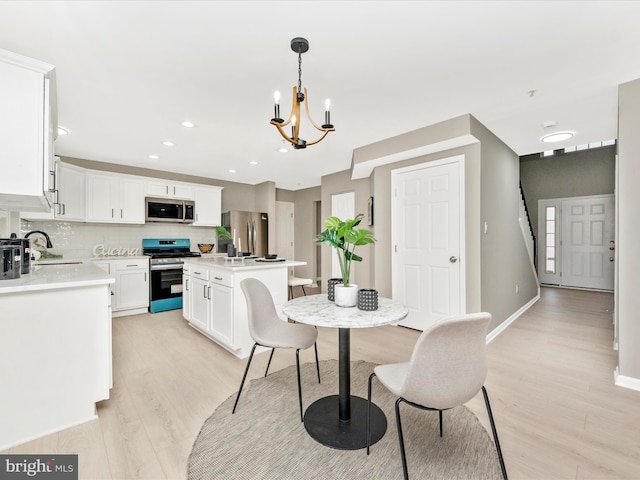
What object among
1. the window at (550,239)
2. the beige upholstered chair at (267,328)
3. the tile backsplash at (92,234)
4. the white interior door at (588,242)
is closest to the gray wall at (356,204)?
the beige upholstered chair at (267,328)

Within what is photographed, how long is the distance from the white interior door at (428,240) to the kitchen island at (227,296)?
5.13 ft

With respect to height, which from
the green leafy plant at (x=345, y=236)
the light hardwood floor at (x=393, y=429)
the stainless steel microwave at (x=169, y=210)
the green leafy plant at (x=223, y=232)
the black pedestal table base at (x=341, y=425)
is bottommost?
the light hardwood floor at (x=393, y=429)

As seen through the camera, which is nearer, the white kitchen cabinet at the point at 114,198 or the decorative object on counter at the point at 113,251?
the white kitchen cabinet at the point at 114,198

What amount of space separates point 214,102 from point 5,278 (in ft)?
6.51

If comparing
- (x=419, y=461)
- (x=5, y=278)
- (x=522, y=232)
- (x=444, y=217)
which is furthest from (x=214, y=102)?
(x=522, y=232)

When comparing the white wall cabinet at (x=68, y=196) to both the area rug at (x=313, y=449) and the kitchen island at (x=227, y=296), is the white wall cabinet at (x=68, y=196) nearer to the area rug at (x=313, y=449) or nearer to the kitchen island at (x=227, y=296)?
the kitchen island at (x=227, y=296)

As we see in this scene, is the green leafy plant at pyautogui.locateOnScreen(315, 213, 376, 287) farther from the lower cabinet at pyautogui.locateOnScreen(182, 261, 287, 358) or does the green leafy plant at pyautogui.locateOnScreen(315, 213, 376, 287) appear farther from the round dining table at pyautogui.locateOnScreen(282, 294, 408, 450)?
the lower cabinet at pyautogui.locateOnScreen(182, 261, 287, 358)

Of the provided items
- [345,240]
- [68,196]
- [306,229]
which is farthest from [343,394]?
[306,229]

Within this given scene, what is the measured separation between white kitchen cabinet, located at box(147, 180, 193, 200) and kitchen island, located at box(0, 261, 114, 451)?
330cm

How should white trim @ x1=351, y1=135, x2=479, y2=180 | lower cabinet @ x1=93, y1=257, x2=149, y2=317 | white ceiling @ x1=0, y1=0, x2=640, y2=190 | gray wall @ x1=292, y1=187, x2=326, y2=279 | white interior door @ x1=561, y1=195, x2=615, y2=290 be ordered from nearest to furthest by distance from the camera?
white ceiling @ x1=0, y1=0, x2=640, y2=190, white trim @ x1=351, y1=135, x2=479, y2=180, lower cabinet @ x1=93, y1=257, x2=149, y2=317, white interior door @ x1=561, y1=195, x2=615, y2=290, gray wall @ x1=292, y1=187, x2=326, y2=279

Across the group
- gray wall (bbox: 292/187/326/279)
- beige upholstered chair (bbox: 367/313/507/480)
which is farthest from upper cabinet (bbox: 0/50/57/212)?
gray wall (bbox: 292/187/326/279)

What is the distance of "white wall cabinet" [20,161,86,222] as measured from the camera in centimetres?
382

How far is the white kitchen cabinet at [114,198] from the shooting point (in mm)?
4277

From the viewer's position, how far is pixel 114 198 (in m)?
4.46
